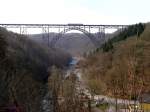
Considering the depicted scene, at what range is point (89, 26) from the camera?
58.2 meters

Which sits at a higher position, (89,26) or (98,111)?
(89,26)

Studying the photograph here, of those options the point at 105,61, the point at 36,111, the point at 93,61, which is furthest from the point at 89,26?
the point at 36,111

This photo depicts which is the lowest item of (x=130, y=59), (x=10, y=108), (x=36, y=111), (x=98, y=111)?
(x=98, y=111)

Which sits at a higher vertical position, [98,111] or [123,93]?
[123,93]

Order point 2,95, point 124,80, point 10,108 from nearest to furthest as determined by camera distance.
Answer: point 10,108, point 124,80, point 2,95

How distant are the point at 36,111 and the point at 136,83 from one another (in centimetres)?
908

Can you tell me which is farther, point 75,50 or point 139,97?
point 75,50

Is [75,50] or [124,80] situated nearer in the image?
[124,80]

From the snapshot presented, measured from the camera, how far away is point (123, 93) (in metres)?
3.80

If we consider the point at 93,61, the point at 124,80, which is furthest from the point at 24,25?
the point at 124,80

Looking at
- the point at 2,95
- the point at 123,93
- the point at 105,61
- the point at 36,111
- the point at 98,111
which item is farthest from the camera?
the point at 105,61

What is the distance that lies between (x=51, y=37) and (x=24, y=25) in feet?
15.3

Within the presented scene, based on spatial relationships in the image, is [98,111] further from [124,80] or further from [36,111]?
[124,80]

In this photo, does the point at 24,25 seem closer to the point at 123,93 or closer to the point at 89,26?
the point at 89,26
